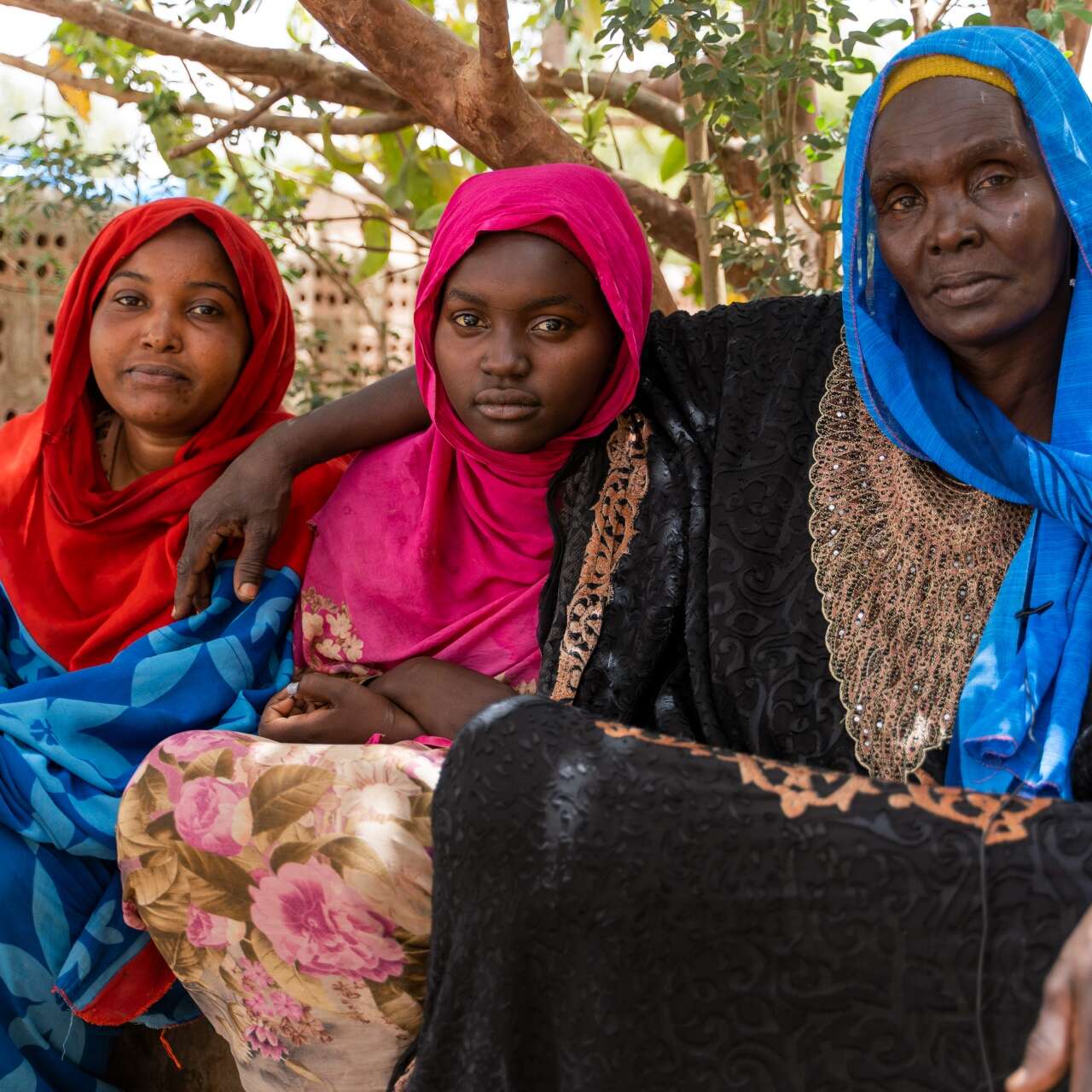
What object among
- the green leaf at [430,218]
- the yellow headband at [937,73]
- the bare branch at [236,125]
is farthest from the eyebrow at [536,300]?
the bare branch at [236,125]

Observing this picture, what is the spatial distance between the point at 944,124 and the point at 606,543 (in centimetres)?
83

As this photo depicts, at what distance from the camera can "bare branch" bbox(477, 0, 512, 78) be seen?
9.44ft

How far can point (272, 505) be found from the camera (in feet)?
8.89

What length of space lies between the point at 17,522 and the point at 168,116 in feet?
5.82

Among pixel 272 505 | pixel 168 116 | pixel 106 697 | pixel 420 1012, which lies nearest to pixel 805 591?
pixel 420 1012

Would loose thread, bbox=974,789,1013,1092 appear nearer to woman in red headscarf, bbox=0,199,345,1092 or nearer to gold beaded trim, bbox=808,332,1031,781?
gold beaded trim, bbox=808,332,1031,781

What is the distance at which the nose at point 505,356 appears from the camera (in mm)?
2375

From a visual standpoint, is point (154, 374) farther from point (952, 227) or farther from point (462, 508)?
point (952, 227)

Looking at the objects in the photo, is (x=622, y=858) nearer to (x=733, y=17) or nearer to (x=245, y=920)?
(x=245, y=920)

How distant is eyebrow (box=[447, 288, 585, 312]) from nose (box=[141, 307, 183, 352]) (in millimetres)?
700

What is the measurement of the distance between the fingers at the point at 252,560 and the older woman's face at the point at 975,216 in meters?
1.28

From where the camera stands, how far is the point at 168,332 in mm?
2812

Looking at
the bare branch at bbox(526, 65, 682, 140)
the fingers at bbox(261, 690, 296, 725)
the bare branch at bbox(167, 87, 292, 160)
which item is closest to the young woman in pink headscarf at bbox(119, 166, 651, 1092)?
the fingers at bbox(261, 690, 296, 725)

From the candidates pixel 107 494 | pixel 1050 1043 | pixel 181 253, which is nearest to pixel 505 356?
pixel 181 253
